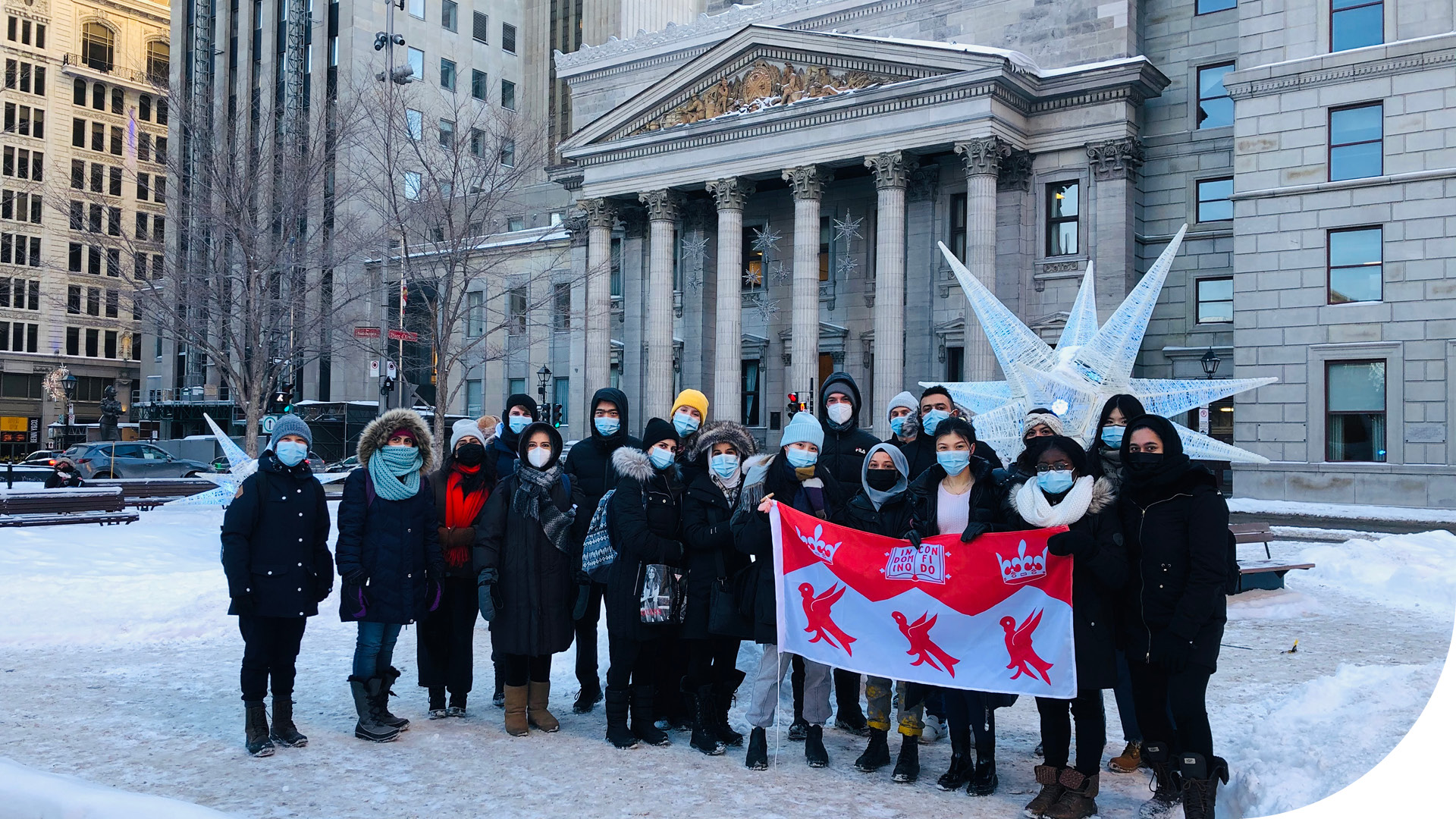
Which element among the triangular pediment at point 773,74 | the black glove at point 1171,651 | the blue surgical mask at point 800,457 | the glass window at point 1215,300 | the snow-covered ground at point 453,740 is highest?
the triangular pediment at point 773,74

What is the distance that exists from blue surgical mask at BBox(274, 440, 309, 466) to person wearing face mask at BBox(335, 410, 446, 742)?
385 millimetres

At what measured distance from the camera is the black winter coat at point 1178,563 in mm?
5965

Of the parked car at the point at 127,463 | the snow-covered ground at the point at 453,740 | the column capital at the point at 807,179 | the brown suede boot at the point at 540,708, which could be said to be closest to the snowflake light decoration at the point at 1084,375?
the snow-covered ground at the point at 453,740

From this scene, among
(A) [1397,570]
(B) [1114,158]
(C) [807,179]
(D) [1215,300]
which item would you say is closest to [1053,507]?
(A) [1397,570]

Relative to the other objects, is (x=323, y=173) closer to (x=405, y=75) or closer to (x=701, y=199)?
(x=405, y=75)

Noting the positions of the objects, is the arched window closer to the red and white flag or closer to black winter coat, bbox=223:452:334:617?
black winter coat, bbox=223:452:334:617

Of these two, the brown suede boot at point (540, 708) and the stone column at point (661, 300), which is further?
the stone column at point (661, 300)

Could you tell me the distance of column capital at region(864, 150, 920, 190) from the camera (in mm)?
38188

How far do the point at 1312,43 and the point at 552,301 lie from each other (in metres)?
30.8

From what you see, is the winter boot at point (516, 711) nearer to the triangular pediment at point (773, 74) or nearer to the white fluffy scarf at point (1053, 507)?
the white fluffy scarf at point (1053, 507)

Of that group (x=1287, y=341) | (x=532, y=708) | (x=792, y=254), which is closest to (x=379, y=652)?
(x=532, y=708)

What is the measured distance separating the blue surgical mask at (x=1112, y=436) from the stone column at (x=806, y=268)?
3318cm

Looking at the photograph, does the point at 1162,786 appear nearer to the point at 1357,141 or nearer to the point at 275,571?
the point at 275,571

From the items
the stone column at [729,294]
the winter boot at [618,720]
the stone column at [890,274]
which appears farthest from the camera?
the stone column at [729,294]
